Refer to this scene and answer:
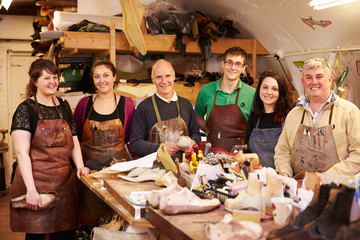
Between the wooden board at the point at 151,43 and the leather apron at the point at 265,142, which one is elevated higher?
the wooden board at the point at 151,43

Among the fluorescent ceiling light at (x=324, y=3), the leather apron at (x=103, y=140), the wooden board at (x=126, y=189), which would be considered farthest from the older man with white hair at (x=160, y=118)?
the fluorescent ceiling light at (x=324, y=3)

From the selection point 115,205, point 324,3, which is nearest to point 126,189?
point 115,205

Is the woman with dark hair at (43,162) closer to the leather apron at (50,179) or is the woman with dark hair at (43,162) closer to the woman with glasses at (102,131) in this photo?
the leather apron at (50,179)

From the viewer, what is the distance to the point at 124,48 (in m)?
5.47

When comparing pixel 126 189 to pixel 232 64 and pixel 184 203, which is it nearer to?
pixel 184 203

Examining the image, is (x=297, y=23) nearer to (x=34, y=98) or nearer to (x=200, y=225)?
(x=34, y=98)

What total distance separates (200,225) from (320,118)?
5.13 ft

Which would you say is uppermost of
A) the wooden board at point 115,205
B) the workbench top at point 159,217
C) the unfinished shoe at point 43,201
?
the workbench top at point 159,217

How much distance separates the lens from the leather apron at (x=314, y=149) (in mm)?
3004

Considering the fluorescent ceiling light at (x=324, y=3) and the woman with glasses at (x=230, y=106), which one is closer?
the fluorescent ceiling light at (x=324, y=3)

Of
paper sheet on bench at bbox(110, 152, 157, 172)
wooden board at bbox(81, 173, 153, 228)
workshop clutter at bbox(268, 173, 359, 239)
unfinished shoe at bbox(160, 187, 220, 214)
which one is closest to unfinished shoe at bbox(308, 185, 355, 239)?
workshop clutter at bbox(268, 173, 359, 239)

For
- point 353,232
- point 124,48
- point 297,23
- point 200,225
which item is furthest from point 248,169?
point 124,48

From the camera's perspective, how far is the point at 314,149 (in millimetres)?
3080

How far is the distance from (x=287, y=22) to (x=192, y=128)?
2053 millimetres
